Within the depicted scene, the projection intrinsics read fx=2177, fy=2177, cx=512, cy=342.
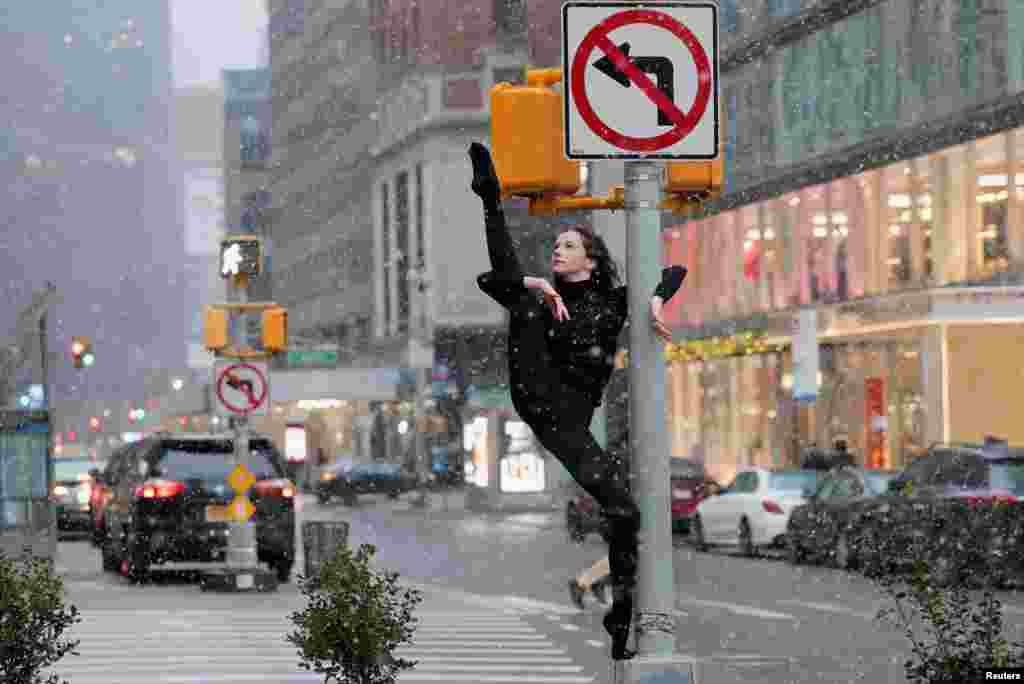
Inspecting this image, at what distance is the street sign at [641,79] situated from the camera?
25.0ft

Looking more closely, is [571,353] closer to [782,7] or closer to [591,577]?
[591,577]

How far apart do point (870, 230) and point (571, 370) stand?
39.4m

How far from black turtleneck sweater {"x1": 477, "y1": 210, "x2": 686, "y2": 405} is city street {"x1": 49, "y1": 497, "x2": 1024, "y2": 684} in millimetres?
6309

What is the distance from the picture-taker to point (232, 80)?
176m


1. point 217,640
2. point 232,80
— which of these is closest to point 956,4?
point 217,640

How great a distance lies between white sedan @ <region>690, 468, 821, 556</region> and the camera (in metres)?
33.2

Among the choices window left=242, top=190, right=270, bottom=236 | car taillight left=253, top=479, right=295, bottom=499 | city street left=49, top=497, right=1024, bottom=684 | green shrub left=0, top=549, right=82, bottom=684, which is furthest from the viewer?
window left=242, top=190, right=270, bottom=236

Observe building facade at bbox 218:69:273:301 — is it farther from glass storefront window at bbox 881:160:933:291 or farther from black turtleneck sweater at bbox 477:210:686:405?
black turtleneck sweater at bbox 477:210:686:405

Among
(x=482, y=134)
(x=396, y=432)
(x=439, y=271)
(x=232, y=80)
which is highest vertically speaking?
(x=232, y=80)

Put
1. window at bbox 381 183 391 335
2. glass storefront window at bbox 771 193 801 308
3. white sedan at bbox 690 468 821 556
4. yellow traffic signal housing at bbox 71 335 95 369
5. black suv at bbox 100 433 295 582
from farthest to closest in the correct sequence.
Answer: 1. window at bbox 381 183 391 335
2. yellow traffic signal housing at bbox 71 335 95 369
3. glass storefront window at bbox 771 193 801 308
4. white sedan at bbox 690 468 821 556
5. black suv at bbox 100 433 295 582

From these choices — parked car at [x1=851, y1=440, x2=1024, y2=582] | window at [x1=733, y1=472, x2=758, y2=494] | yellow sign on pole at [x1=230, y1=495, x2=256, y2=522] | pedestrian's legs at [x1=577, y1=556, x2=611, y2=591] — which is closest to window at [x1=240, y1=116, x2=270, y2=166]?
window at [x1=733, y1=472, x2=758, y2=494]

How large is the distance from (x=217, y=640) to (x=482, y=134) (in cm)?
7286

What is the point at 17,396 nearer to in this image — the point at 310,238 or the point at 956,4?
the point at 956,4

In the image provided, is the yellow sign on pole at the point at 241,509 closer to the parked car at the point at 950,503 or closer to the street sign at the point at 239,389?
the street sign at the point at 239,389
